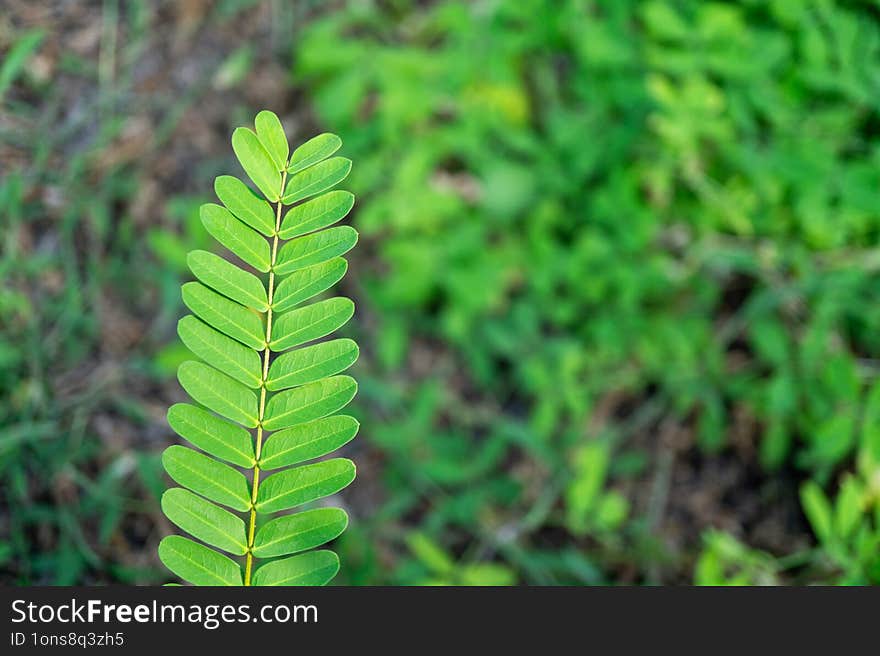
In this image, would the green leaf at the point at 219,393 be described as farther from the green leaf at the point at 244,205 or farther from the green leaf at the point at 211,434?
the green leaf at the point at 244,205

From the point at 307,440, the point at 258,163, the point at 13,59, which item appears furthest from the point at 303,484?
the point at 13,59

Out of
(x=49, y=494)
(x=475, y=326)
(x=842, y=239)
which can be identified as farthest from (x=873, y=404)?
(x=49, y=494)

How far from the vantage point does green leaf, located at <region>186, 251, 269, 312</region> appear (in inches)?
46.5

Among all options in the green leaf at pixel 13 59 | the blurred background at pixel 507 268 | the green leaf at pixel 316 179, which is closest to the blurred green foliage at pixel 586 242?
the blurred background at pixel 507 268

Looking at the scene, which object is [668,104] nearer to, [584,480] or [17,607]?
[584,480]

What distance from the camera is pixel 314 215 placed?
4.01ft

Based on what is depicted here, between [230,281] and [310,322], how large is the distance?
5.3 inches

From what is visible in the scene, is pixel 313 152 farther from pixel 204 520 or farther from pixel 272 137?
pixel 204 520

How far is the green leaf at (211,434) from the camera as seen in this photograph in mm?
1169

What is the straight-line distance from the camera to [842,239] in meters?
2.13

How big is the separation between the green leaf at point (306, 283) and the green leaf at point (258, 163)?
0.42 ft

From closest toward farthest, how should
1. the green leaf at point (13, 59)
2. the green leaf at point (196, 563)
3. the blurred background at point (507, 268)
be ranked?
the green leaf at point (196, 563) → the green leaf at point (13, 59) → the blurred background at point (507, 268)

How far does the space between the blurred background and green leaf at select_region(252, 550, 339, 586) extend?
2.90ft

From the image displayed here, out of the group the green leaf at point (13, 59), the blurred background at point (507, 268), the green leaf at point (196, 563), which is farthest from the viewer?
the blurred background at point (507, 268)
